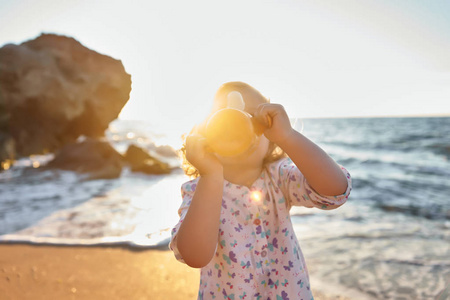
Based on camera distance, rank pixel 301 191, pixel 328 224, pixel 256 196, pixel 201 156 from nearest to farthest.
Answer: pixel 201 156 → pixel 301 191 → pixel 256 196 → pixel 328 224

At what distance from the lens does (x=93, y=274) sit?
280 cm

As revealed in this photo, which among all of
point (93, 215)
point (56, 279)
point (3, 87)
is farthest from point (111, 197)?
point (3, 87)

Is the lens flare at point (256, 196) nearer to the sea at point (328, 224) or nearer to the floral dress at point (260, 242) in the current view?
the floral dress at point (260, 242)

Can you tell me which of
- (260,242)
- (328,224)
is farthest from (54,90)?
(260,242)

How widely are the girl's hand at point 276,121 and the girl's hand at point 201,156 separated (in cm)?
24

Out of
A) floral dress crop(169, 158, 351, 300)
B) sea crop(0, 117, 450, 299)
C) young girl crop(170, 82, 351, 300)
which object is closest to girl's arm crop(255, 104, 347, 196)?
young girl crop(170, 82, 351, 300)

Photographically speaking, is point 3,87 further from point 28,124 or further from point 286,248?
point 286,248

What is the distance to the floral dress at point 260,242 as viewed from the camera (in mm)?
1347

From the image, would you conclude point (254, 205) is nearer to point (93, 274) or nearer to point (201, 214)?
point (201, 214)

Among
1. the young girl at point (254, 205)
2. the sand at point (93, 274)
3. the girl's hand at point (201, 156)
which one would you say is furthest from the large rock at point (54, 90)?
the girl's hand at point (201, 156)

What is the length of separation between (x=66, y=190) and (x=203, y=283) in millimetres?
6288

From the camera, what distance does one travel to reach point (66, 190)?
6730 mm

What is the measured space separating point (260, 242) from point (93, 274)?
2.13 meters

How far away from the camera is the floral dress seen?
53.0 inches
